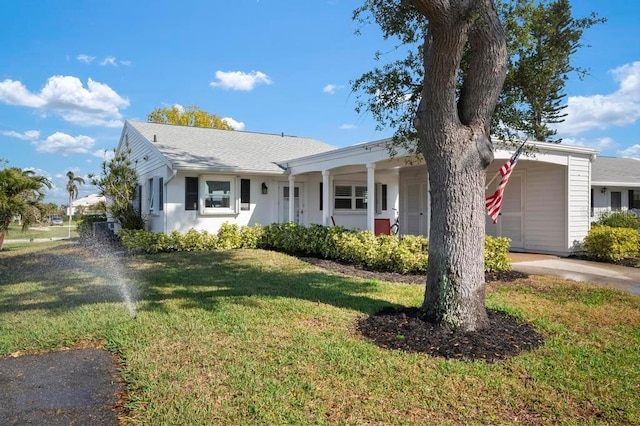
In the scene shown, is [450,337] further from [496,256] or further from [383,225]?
[383,225]

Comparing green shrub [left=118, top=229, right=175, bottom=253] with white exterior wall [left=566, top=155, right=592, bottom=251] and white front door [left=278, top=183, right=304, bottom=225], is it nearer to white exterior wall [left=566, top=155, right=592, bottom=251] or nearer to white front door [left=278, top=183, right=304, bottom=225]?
white front door [left=278, top=183, right=304, bottom=225]

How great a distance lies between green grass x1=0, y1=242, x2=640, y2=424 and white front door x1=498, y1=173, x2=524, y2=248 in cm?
587

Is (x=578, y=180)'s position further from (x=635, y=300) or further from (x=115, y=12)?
(x=115, y=12)

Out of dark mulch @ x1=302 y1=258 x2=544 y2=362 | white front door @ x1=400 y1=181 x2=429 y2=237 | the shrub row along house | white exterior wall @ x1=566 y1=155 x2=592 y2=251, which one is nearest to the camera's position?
dark mulch @ x1=302 y1=258 x2=544 y2=362

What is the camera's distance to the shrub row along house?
39.2ft

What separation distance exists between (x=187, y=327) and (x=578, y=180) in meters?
11.7

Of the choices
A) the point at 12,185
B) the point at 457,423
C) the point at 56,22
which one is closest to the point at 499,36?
the point at 457,423

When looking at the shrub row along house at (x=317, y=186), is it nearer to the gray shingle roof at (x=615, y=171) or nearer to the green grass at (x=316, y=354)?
the gray shingle roof at (x=615, y=171)

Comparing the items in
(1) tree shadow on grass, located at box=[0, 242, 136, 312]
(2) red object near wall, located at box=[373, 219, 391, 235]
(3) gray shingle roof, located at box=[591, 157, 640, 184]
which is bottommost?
(1) tree shadow on grass, located at box=[0, 242, 136, 312]

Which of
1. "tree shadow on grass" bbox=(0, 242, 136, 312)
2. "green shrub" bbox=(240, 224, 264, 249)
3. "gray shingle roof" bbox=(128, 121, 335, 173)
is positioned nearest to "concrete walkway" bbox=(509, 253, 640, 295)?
"green shrub" bbox=(240, 224, 264, 249)

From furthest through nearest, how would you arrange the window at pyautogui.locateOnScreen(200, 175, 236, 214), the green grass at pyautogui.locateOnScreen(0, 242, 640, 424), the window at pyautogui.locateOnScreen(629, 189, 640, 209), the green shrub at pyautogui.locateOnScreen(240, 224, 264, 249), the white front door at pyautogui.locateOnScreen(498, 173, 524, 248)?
the window at pyautogui.locateOnScreen(629, 189, 640, 209) < the window at pyautogui.locateOnScreen(200, 175, 236, 214) < the green shrub at pyautogui.locateOnScreen(240, 224, 264, 249) < the white front door at pyautogui.locateOnScreen(498, 173, 524, 248) < the green grass at pyautogui.locateOnScreen(0, 242, 640, 424)

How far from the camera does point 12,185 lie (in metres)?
14.5

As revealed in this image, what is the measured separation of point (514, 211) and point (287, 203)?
8205mm

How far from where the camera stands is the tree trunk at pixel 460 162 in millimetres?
4773
